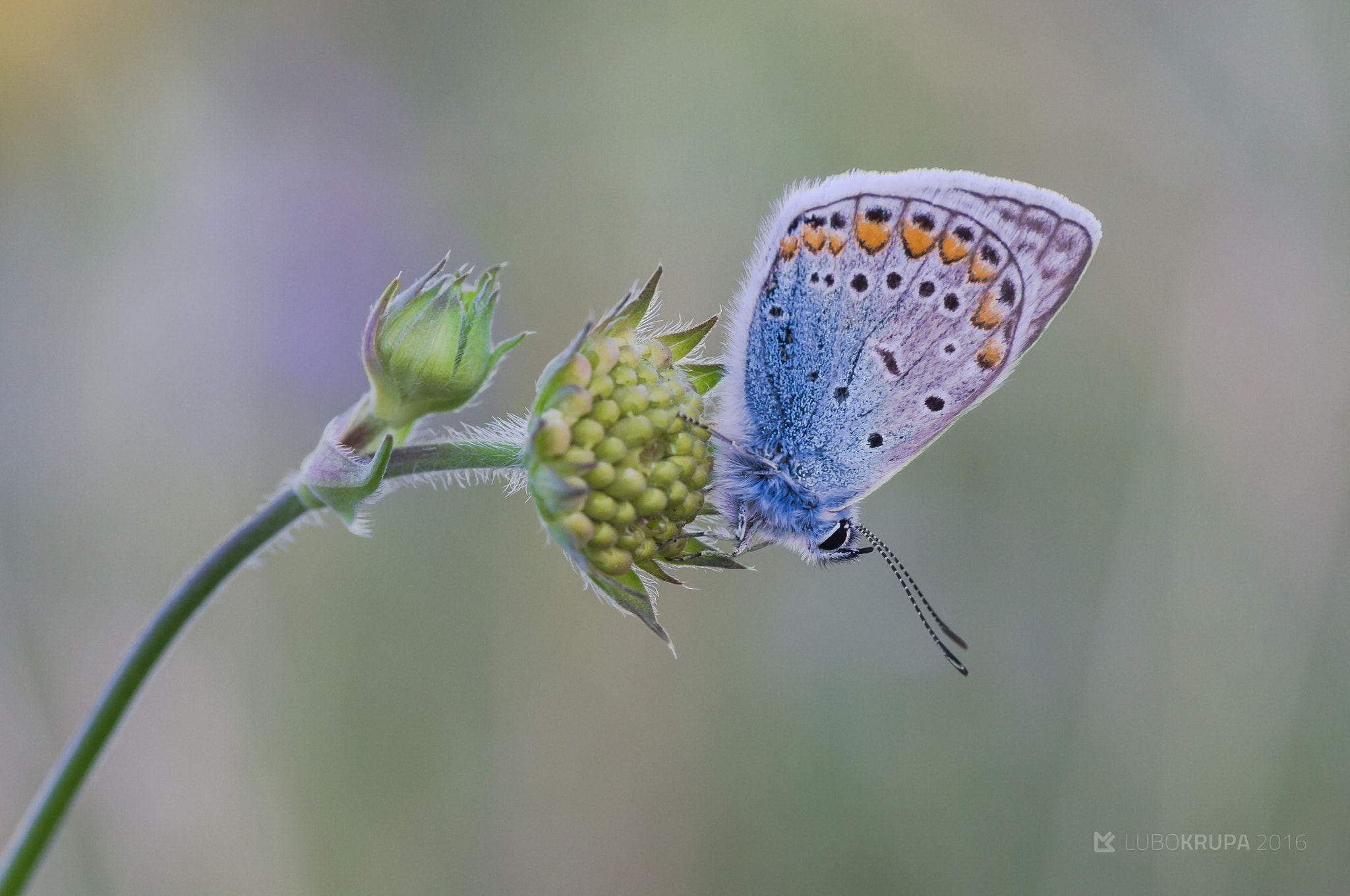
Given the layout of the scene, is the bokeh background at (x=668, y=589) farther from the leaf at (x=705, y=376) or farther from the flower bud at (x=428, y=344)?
the flower bud at (x=428, y=344)

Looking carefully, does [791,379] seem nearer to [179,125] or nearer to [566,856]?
[566,856]

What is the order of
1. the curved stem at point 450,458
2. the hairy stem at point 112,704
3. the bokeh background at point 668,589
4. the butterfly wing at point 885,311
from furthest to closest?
the bokeh background at point 668,589
the butterfly wing at point 885,311
the curved stem at point 450,458
the hairy stem at point 112,704

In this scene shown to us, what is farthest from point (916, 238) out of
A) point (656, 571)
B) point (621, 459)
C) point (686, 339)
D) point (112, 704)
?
point (112, 704)

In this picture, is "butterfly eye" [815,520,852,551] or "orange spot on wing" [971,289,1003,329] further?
"butterfly eye" [815,520,852,551]

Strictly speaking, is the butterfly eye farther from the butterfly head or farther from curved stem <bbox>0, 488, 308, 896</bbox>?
curved stem <bbox>0, 488, 308, 896</bbox>

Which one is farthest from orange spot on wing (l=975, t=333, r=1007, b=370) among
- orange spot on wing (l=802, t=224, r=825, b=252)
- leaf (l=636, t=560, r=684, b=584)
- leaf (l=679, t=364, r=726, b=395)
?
leaf (l=636, t=560, r=684, b=584)

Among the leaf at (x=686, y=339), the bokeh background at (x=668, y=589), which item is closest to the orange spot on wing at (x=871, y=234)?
the leaf at (x=686, y=339)

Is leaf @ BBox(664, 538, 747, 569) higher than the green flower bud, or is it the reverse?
the green flower bud
